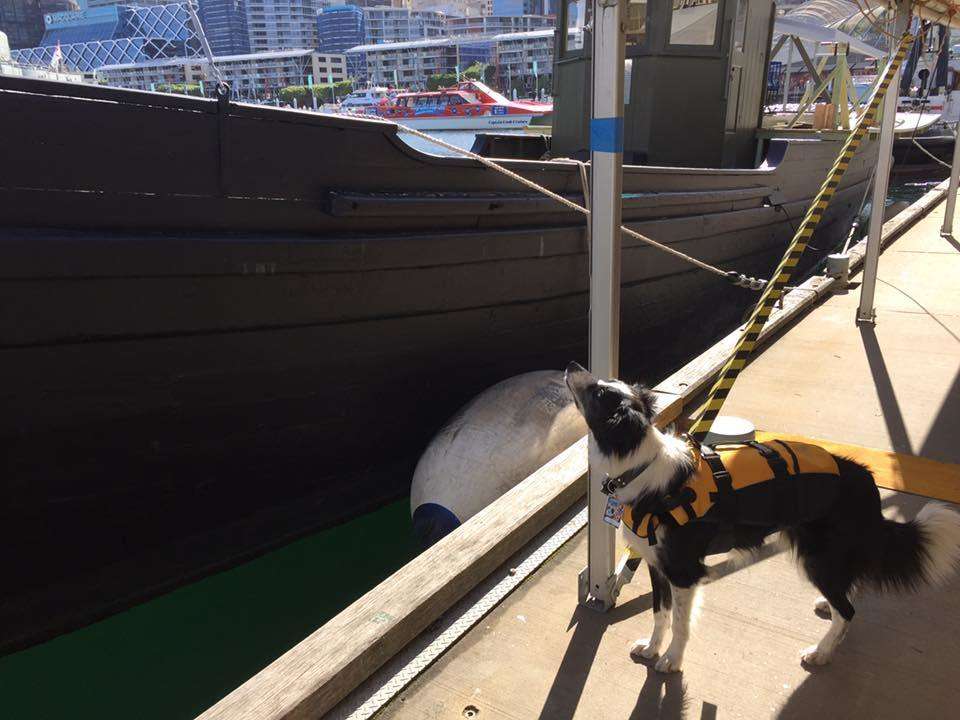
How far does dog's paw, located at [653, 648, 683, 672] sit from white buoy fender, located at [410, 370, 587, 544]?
1.56 meters

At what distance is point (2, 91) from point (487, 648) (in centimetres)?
266

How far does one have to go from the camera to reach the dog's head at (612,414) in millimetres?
1821

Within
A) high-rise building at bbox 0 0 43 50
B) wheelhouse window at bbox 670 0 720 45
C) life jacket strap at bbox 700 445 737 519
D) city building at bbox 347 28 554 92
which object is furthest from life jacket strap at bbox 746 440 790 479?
city building at bbox 347 28 554 92

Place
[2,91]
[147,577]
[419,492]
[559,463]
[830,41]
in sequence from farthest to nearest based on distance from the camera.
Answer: [830,41] < [419,492] < [147,577] < [559,463] < [2,91]

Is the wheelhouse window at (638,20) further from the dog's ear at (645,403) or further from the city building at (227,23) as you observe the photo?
the city building at (227,23)

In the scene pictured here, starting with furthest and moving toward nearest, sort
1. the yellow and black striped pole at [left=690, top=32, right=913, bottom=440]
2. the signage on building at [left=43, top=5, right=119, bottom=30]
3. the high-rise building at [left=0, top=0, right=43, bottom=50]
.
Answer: the high-rise building at [left=0, top=0, right=43, bottom=50], the signage on building at [left=43, top=5, right=119, bottom=30], the yellow and black striped pole at [left=690, top=32, right=913, bottom=440]

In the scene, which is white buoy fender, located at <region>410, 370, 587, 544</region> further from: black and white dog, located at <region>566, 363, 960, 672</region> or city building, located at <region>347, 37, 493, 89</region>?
city building, located at <region>347, 37, 493, 89</region>

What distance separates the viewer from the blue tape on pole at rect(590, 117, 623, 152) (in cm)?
200

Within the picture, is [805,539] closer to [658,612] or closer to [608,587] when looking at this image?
[658,612]

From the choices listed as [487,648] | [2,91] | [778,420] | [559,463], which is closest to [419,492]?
[559,463]

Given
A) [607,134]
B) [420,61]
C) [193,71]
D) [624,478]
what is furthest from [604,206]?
[420,61]

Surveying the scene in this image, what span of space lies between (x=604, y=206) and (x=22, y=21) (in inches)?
541

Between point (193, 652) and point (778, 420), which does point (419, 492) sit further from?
point (778, 420)

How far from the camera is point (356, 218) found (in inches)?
143
